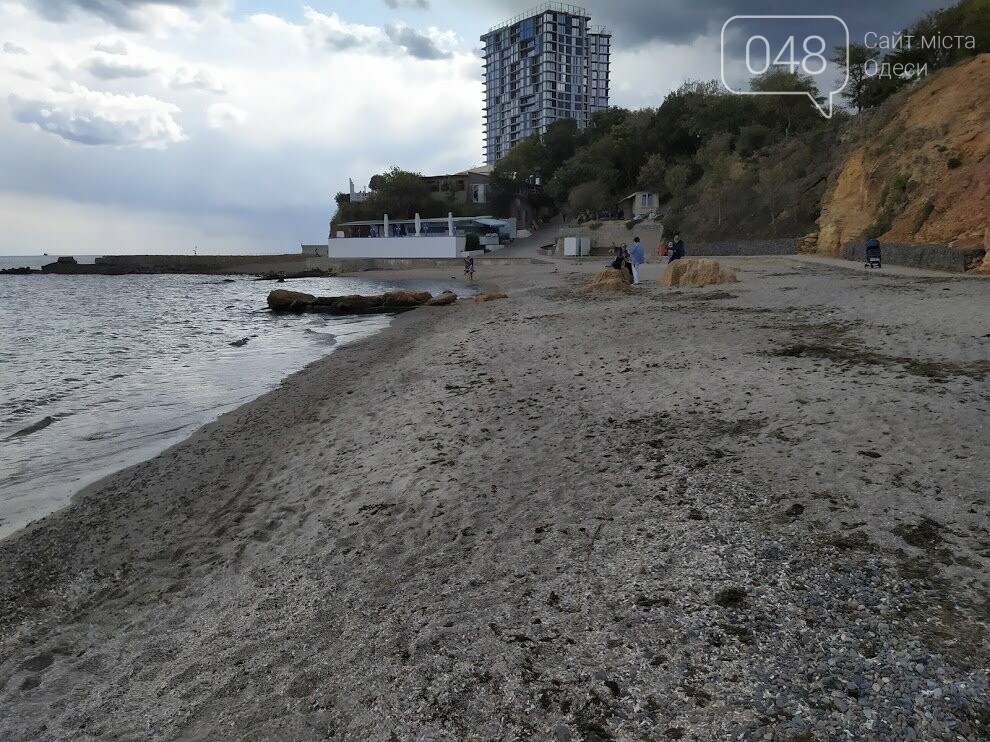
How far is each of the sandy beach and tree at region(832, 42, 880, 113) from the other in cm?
4658

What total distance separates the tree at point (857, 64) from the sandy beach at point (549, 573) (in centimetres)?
4658

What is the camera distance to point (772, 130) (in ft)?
186

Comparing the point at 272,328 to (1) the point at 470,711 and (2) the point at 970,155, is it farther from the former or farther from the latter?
(2) the point at 970,155

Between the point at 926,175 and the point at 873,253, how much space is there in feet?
23.2

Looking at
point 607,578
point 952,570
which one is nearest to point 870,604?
point 952,570

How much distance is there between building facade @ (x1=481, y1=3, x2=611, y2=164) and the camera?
148 m

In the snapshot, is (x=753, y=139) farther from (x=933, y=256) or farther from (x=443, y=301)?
(x=443, y=301)

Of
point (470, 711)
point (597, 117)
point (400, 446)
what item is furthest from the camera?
point (597, 117)

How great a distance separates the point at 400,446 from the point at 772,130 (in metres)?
60.5

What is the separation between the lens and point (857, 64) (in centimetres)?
A: 4575

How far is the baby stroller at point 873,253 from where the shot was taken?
72.5 ft

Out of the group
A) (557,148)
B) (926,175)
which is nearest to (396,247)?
(557,148)

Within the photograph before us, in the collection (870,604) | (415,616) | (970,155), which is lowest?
(415,616)

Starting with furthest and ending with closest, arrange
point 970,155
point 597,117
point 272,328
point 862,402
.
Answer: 1. point 597,117
2. point 970,155
3. point 272,328
4. point 862,402
